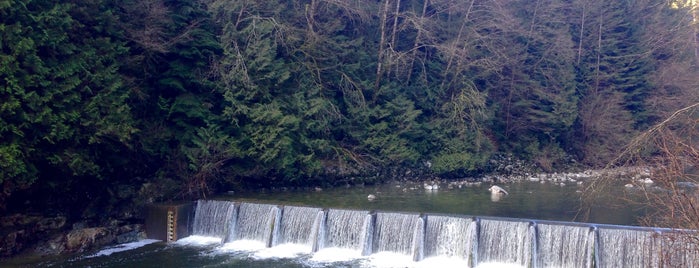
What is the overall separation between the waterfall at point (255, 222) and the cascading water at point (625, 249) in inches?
299

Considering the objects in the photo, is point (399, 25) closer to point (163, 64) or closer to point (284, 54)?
point (284, 54)

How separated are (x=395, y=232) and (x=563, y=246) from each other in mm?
3685

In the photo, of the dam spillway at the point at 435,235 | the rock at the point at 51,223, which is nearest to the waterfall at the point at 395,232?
the dam spillway at the point at 435,235

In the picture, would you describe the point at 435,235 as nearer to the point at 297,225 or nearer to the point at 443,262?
the point at 443,262

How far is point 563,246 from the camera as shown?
409 inches

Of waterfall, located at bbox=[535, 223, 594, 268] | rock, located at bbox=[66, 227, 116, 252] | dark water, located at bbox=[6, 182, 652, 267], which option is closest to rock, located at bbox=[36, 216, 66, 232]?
rock, located at bbox=[66, 227, 116, 252]

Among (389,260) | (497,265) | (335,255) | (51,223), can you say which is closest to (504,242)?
(497,265)

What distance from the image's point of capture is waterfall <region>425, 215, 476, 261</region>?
11.1 m

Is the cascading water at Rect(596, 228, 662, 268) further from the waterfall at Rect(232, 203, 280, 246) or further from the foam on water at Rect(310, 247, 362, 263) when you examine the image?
the waterfall at Rect(232, 203, 280, 246)

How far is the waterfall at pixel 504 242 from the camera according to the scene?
10.6 meters

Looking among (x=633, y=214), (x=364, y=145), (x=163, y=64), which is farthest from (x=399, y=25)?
(x=633, y=214)

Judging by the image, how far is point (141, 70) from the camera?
14734 mm

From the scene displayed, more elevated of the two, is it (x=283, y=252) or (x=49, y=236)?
(x=49, y=236)

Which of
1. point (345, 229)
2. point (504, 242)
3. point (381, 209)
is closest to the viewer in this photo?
point (504, 242)
